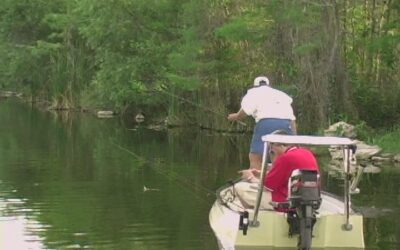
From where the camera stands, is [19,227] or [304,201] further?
[19,227]

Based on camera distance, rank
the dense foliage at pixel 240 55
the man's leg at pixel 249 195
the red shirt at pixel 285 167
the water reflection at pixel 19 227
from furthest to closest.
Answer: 1. the dense foliage at pixel 240 55
2. the water reflection at pixel 19 227
3. the man's leg at pixel 249 195
4. the red shirt at pixel 285 167

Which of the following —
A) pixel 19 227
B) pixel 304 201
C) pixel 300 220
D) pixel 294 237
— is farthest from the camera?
pixel 19 227

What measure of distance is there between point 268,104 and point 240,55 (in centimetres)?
1775

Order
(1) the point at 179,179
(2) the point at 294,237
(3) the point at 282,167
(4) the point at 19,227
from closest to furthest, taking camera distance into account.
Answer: (2) the point at 294,237, (3) the point at 282,167, (4) the point at 19,227, (1) the point at 179,179

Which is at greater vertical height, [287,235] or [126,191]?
[287,235]

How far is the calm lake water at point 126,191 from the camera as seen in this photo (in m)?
11.2

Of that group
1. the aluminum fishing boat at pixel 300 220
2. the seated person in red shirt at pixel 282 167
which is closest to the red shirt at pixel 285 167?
the seated person in red shirt at pixel 282 167

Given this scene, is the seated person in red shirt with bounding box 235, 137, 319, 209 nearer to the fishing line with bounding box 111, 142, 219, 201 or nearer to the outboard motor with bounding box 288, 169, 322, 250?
the outboard motor with bounding box 288, 169, 322, 250

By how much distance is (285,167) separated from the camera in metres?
8.93

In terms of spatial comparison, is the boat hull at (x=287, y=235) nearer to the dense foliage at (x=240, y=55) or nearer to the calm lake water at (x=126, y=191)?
the calm lake water at (x=126, y=191)

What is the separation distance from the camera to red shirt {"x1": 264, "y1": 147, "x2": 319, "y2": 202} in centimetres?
883

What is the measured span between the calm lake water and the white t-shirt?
6.08ft

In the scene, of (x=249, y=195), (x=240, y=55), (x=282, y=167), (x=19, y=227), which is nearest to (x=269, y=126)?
(x=249, y=195)

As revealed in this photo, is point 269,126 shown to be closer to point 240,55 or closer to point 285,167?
point 285,167
